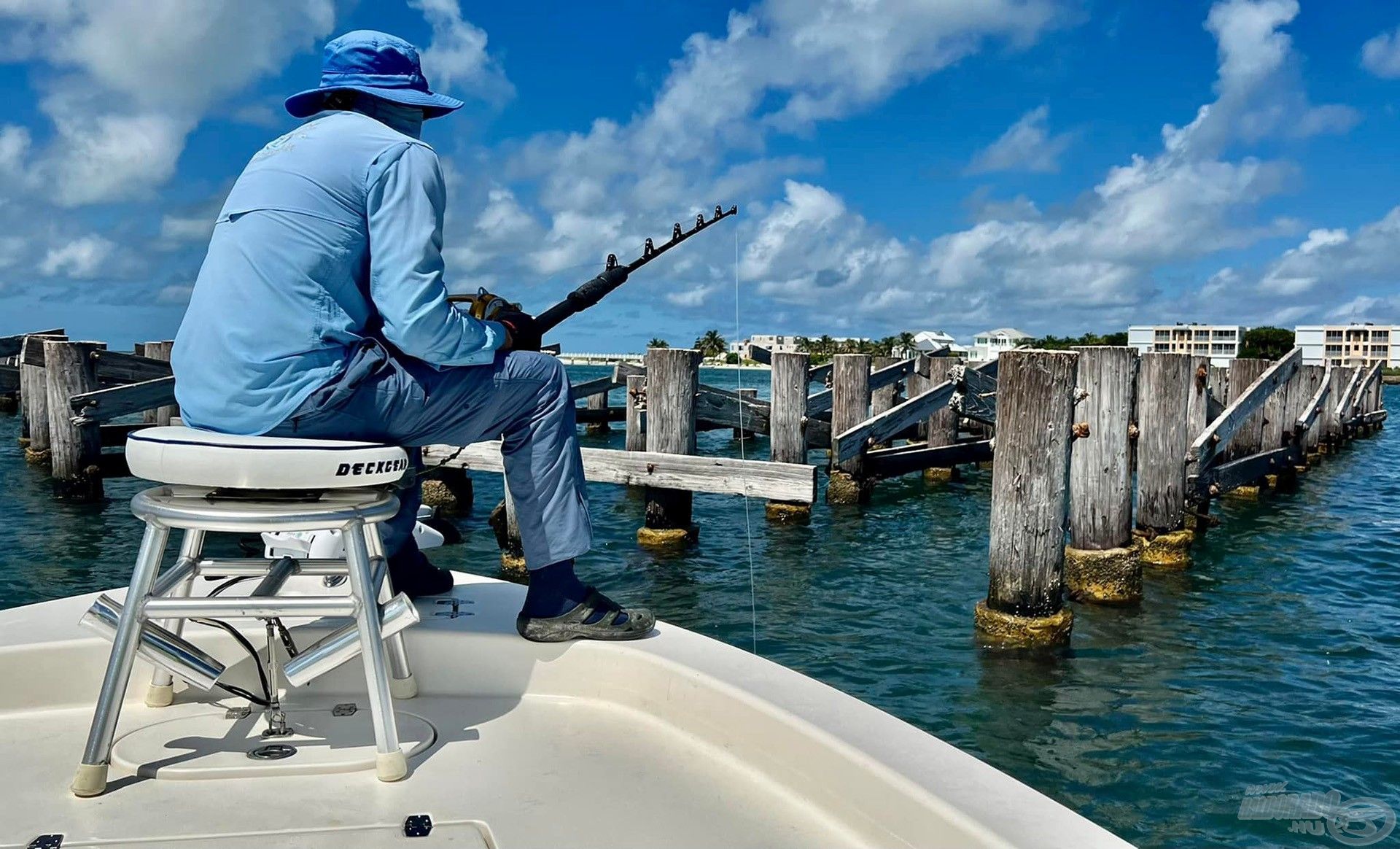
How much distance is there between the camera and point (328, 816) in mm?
2010

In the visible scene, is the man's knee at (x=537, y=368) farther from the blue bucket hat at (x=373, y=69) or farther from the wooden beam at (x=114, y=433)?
the wooden beam at (x=114, y=433)

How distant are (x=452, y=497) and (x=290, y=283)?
949 centimetres

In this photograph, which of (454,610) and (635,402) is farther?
(635,402)

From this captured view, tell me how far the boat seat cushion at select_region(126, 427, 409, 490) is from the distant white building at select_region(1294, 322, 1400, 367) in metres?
148

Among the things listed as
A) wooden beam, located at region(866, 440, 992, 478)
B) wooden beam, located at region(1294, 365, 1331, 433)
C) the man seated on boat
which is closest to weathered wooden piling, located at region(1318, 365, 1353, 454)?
wooden beam, located at region(1294, 365, 1331, 433)

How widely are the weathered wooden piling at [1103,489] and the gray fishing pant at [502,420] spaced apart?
5.46 metres

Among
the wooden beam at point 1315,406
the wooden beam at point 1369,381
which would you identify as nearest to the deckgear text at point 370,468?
the wooden beam at point 1315,406

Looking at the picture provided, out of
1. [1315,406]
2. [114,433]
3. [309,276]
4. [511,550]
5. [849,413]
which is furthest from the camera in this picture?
[1315,406]

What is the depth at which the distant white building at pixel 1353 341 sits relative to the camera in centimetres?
13125

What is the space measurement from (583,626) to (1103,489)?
18.7 ft

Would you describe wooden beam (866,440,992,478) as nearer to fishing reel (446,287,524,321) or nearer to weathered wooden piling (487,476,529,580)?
weathered wooden piling (487,476,529,580)

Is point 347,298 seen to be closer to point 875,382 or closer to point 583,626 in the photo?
point 583,626

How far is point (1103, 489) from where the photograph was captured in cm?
741

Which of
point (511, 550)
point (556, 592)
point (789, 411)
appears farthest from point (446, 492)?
point (556, 592)
